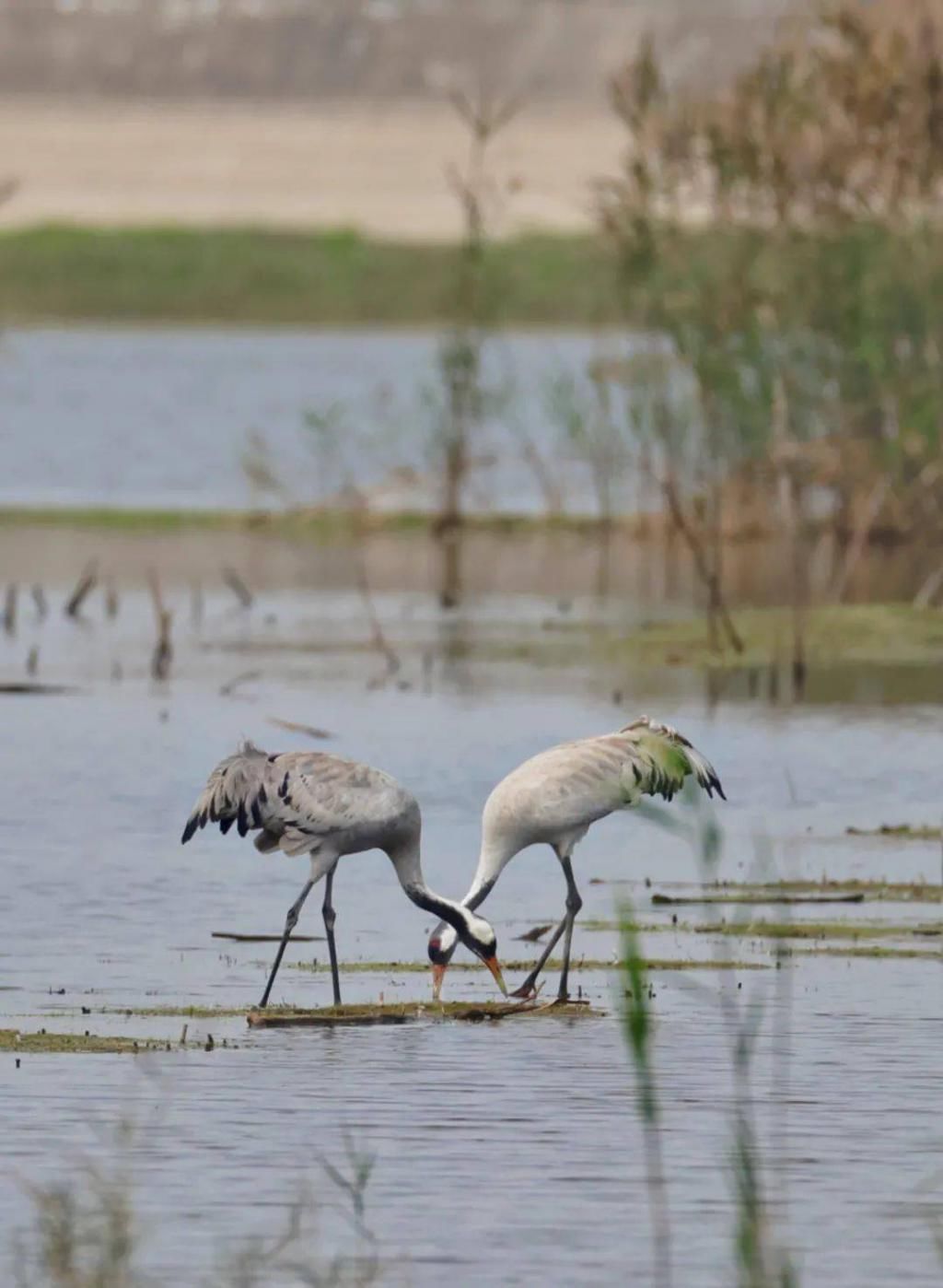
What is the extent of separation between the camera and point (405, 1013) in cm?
1169

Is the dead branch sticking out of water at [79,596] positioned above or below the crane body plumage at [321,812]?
above

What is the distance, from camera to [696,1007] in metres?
12.1

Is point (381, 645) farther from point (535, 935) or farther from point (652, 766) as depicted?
point (652, 766)

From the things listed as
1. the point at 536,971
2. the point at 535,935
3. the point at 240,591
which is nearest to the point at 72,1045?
the point at 536,971

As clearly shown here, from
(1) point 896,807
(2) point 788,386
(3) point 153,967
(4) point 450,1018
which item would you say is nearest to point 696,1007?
(4) point 450,1018

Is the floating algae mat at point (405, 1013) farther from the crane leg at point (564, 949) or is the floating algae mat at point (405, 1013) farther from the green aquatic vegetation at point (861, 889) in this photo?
the green aquatic vegetation at point (861, 889)

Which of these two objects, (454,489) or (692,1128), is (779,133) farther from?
(692,1128)

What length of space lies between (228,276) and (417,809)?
70.3 meters

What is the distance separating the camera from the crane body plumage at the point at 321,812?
12.0 metres

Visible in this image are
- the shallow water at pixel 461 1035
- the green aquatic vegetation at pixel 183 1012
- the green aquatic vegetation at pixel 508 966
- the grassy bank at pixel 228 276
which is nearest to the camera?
the shallow water at pixel 461 1035

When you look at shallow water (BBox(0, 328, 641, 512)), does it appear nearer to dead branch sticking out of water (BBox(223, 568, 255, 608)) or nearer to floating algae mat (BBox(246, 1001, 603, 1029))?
dead branch sticking out of water (BBox(223, 568, 255, 608))

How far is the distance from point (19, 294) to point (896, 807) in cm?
6314

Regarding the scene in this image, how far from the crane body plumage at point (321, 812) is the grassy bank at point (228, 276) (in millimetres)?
64602

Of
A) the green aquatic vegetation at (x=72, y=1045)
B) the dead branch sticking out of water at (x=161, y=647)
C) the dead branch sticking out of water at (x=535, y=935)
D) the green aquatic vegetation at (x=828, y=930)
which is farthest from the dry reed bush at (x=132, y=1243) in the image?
the dead branch sticking out of water at (x=161, y=647)
